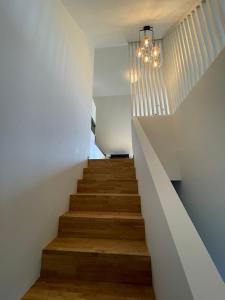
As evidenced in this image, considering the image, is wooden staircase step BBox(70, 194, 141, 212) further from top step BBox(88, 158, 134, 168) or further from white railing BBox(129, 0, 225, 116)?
white railing BBox(129, 0, 225, 116)

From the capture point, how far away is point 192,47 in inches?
103

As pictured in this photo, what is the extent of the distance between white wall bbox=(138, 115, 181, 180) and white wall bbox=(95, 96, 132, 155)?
3.41 meters

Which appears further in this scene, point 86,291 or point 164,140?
point 164,140

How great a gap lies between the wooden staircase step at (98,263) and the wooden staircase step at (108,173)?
4.30ft

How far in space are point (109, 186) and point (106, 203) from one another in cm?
43

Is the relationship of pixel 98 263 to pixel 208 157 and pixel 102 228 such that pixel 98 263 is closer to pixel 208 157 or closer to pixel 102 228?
pixel 102 228

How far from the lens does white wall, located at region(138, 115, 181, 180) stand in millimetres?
3039

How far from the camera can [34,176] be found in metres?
1.46

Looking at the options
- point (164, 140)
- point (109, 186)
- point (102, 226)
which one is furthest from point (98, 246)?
point (164, 140)

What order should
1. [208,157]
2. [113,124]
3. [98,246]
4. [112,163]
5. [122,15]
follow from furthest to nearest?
[113,124]
[112,163]
[122,15]
[208,157]
[98,246]

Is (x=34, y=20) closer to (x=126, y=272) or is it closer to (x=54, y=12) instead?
(x=54, y=12)

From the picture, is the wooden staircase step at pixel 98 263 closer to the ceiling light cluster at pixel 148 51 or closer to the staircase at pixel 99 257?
the staircase at pixel 99 257

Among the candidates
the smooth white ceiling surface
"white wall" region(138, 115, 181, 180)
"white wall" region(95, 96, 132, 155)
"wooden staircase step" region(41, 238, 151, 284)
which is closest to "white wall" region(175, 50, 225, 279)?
"white wall" region(138, 115, 181, 180)

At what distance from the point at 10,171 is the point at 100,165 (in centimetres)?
207
